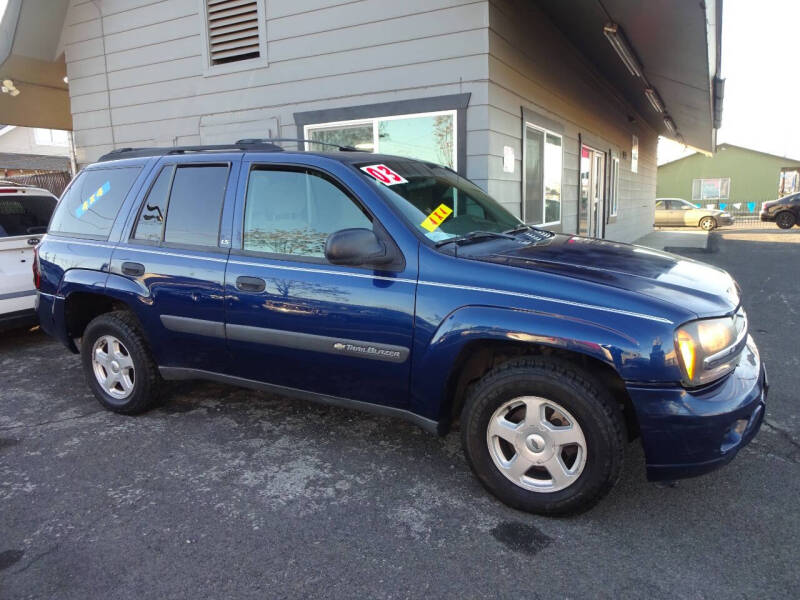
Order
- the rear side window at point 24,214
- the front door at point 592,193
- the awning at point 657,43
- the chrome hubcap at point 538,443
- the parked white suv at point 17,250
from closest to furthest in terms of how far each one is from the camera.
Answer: the chrome hubcap at point 538,443 → the parked white suv at point 17,250 → the rear side window at point 24,214 → the awning at point 657,43 → the front door at point 592,193

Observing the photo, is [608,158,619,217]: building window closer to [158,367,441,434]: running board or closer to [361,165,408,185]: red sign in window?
[361,165,408,185]: red sign in window

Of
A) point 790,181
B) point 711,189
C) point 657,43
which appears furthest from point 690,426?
point 790,181

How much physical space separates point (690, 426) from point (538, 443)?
0.66 metres

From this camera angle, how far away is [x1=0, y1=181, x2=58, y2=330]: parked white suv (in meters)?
5.54

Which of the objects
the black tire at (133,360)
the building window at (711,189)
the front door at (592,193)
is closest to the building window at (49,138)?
the front door at (592,193)

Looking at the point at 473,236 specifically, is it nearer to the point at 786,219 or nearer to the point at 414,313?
the point at 414,313

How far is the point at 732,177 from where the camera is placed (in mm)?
39562

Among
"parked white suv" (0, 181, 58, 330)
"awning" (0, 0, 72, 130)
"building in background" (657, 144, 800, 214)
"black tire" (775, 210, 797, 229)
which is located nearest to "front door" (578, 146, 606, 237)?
"parked white suv" (0, 181, 58, 330)

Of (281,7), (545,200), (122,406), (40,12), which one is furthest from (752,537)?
(40,12)

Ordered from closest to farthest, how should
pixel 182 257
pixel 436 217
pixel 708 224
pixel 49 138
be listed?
pixel 436 217
pixel 182 257
pixel 708 224
pixel 49 138

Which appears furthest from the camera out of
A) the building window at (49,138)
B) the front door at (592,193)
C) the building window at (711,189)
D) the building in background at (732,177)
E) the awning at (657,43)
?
the building window at (711,189)

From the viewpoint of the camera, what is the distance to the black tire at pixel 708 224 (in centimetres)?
2430

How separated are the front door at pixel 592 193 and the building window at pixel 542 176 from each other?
1.75 m

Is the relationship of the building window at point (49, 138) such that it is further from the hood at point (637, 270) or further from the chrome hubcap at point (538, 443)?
the chrome hubcap at point (538, 443)
